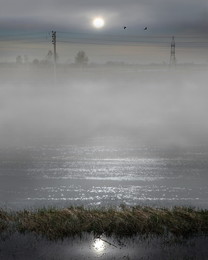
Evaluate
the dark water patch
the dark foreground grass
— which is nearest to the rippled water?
the dark foreground grass

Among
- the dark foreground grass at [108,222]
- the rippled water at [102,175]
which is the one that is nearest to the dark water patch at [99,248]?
the dark foreground grass at [108,222]

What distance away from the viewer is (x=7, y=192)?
69.4 feet

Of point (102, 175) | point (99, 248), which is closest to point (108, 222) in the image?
point (99, 248)

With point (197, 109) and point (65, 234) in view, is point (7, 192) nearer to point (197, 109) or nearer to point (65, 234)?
point (65, 234)

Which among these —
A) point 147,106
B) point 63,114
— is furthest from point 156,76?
point 63,114

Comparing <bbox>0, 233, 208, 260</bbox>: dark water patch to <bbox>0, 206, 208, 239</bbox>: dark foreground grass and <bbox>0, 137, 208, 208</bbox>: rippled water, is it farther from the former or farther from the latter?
<bbox>0, 137, 208, 208</bbox>: rippled water

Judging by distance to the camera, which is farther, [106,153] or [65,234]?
[106,153]

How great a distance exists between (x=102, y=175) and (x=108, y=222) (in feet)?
27.5

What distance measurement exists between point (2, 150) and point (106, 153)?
8.59 metres

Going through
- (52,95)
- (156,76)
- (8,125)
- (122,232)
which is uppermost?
(156,76)

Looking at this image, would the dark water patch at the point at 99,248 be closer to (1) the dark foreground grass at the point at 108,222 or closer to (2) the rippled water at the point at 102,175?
(1) the dark foreground grass at the point at 108,222

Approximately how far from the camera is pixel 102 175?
A: 24.6 meters

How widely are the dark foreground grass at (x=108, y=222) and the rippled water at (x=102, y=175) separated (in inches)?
72.2

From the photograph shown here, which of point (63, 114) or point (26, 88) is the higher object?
point (26, 88)
